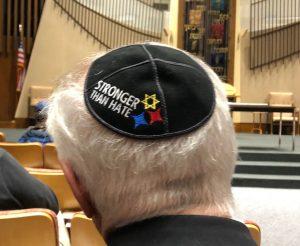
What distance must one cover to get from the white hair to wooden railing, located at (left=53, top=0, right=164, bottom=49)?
9960 millimetres

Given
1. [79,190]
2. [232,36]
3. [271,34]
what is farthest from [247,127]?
[79,190]

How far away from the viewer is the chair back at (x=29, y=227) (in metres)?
1.44

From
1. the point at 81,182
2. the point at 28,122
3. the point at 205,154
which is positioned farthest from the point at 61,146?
the point at 28,122

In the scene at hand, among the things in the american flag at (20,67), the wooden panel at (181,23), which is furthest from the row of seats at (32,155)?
the wooden panel at (181,23)

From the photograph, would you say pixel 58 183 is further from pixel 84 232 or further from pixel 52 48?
pixel 52 48

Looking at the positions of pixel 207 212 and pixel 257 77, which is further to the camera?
pixel 257 77

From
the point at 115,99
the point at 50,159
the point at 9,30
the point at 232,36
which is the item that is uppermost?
the point at 9,30

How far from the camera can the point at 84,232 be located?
1664 millimetres

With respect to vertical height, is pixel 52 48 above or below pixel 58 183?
above

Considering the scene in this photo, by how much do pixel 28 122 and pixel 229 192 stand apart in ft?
32.5

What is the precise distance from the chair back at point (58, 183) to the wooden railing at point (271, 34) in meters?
8.51

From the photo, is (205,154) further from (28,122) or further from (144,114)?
(28,122)

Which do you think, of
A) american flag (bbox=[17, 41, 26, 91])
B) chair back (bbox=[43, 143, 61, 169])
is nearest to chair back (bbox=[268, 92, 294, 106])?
american flag (bbox=[17, 41, 26, 91])

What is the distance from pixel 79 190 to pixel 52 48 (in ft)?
33.1
